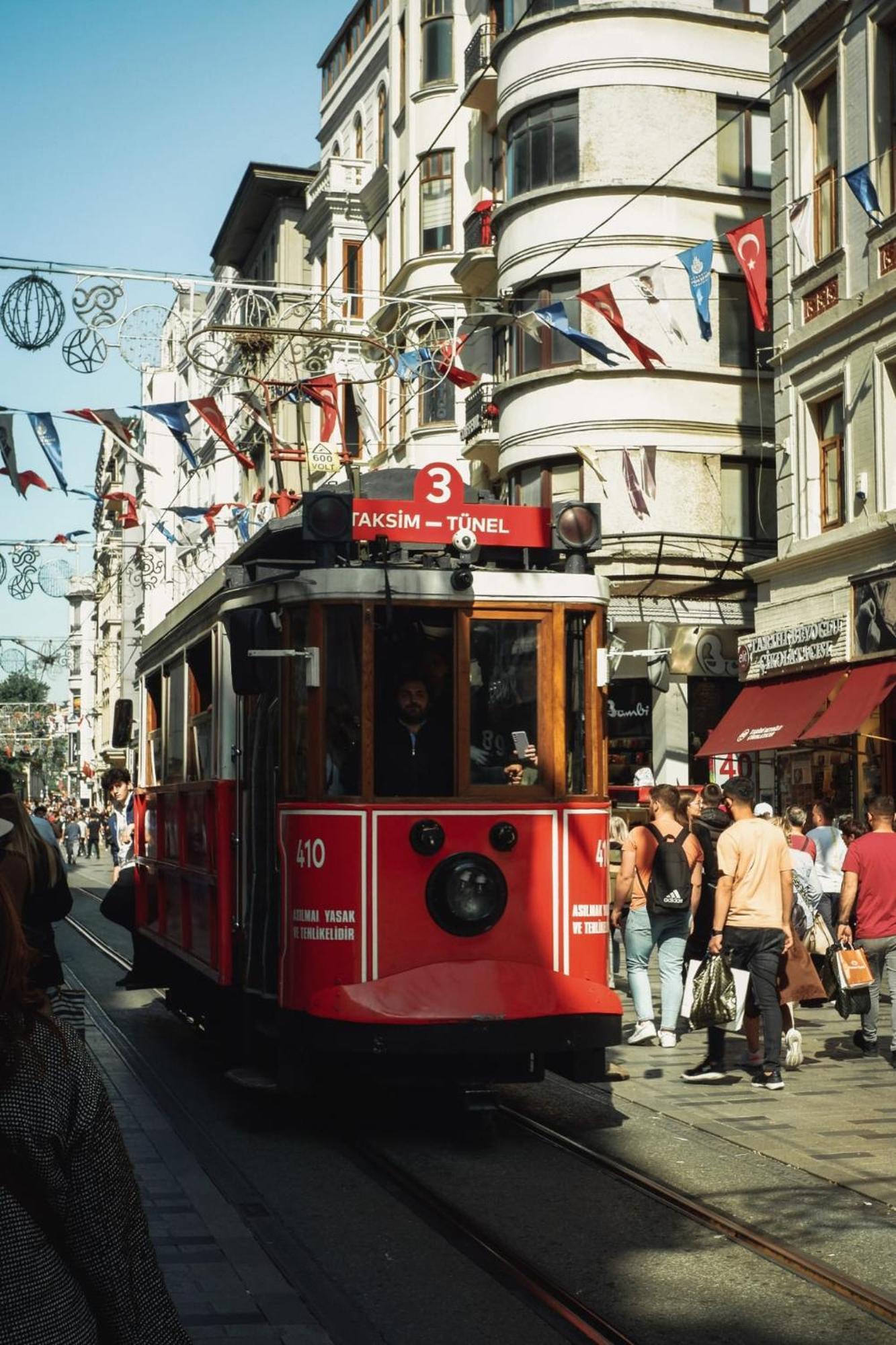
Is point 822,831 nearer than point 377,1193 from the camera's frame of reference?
No

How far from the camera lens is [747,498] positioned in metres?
29.7

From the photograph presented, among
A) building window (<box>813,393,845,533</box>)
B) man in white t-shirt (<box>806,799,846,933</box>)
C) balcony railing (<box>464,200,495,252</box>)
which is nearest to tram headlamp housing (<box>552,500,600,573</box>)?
man in white t-shirt (<box>806,799,846,933</box>)

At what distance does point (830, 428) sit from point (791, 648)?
9.36 feet

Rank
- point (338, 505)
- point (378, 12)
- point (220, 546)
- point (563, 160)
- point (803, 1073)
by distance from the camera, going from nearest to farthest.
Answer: point (338, 505) → point (803, 1073) → point (563, 160) → point (378, 12) → point (220, 546)

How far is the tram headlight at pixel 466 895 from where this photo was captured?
30.4 ft

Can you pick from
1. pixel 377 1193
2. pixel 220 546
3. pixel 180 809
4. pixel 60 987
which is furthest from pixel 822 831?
pixel 220 546

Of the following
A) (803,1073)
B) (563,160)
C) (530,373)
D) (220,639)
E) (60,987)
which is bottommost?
(803,1073)

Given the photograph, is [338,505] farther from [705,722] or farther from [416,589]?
[705,722]

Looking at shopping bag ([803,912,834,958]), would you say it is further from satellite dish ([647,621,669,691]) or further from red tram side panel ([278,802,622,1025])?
satellite dish ([647,621,669,691])

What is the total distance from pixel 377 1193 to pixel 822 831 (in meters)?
9.87

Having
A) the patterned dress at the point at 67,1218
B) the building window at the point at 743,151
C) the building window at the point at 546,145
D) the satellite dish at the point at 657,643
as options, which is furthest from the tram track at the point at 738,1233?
the building window at the point at 743,151

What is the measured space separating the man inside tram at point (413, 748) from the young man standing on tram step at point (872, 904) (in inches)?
171

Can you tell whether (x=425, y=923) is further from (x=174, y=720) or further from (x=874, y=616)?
(x=874, y=616)

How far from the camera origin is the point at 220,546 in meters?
53.1
